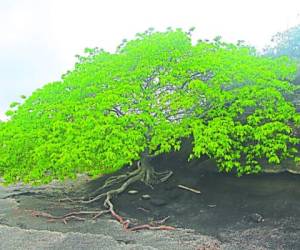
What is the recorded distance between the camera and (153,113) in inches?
604

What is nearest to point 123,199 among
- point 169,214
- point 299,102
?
point 169,214

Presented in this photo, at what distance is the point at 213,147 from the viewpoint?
13273 mm

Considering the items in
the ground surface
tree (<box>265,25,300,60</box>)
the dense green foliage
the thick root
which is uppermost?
tree (<box>265,25,300,60</box>)

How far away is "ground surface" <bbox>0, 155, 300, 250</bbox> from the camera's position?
11.1m

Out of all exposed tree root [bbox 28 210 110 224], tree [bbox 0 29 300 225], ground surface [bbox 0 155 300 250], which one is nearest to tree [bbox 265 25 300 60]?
tree [bbox 0 29 300 225]

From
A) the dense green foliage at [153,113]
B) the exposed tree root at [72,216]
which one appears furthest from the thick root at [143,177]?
the exposed tree root at [72,216]

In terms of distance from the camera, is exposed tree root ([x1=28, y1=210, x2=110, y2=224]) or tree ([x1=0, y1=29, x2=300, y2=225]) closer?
tree ([x1=0, y1=29, x2=300, y2=225])

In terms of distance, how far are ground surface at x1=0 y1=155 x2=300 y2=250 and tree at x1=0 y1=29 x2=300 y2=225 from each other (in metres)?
1.10

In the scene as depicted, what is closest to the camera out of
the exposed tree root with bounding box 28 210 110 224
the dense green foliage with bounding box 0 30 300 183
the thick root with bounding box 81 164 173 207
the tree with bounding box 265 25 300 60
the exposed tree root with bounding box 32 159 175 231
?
the exposed tree root with bounding box 32 159 175 231

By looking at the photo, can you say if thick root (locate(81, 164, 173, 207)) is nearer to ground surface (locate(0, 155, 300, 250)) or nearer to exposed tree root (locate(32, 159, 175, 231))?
exposed tree root (locate(32, 159, 175, 231))

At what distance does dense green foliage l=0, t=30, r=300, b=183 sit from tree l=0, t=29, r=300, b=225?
4cm

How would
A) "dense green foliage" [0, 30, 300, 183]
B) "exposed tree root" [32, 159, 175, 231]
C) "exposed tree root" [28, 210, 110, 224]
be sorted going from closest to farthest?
1. "exposed tree root" [32, 159, 175, 231]
2. "dense green foliage" [0, 30, 300, 183]
3. "exposed tree root" [28, 210, 110, 224]

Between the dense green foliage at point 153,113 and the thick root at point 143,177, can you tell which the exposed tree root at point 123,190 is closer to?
the thick root at point 143,177

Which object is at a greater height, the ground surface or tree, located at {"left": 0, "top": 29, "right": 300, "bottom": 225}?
tree, located at {"left": 0, "top": 29, "right": 300, "bottom": 225}
